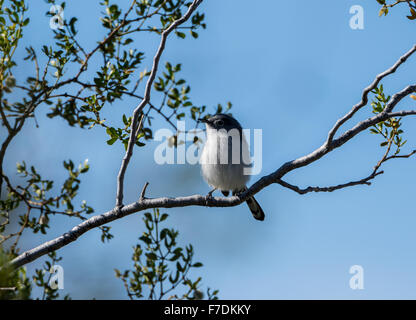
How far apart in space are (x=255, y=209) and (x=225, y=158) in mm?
1099

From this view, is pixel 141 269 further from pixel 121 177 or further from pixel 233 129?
pixel 233 129

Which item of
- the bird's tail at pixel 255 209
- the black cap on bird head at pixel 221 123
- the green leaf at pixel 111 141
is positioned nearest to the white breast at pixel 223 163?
the black cap on bird head at pixel 221 123

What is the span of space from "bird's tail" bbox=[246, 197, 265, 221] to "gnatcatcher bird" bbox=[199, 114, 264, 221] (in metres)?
0.35

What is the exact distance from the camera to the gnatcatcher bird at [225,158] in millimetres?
6332

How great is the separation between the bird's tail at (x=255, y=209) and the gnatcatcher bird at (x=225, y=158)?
0.35m

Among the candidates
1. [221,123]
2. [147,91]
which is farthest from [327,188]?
[221,123]

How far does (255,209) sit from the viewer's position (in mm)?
6977

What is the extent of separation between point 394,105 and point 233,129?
288cm

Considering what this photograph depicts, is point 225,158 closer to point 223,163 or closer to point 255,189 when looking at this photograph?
point 223,163

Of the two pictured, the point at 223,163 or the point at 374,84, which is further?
the point at 223,163
